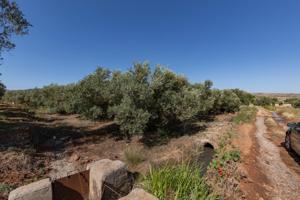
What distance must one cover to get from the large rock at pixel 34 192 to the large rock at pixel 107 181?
0.86 m

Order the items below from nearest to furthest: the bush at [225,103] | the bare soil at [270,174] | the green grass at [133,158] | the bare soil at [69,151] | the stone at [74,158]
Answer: the bare soil at [270,174] → the bare soil at [69,151] → the green grass at [133,158] → the stone at [74,158] → the bush at [225,103]

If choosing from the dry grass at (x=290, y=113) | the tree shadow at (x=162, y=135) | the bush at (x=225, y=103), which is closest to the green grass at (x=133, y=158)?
the tree shadow at (x=162, y=135)

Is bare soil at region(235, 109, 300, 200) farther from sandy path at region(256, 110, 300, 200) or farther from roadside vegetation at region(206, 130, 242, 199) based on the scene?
roadside vegetation at region(206, 130, 242, 199)

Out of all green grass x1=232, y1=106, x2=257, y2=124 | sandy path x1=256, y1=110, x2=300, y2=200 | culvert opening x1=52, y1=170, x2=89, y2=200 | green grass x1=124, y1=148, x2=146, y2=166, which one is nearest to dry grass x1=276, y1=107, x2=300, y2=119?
green grass x1=232, y1=106, x2=257, y2=124

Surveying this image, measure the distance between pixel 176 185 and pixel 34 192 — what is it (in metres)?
2.57

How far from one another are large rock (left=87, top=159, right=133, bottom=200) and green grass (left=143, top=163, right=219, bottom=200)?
2.46 ft

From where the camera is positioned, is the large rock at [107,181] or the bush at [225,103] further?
the bush at [225,103]

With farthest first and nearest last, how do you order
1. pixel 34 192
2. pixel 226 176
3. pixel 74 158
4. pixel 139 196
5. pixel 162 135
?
pixel 162 135, pixel 74 158, pixel 226 176, pixel 34 192, pixel 139 196

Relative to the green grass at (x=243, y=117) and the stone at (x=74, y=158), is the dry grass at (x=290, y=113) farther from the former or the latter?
the stone at (x=74, y=158)

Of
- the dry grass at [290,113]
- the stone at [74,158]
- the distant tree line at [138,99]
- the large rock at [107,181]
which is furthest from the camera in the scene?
the dry grass at [290,113]

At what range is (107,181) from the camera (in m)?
3.72

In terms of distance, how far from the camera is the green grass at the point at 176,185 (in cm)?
318

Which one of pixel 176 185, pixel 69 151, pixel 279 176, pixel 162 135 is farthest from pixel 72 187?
pixel 162 135

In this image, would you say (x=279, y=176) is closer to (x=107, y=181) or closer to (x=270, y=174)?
(x=270, y=174)
